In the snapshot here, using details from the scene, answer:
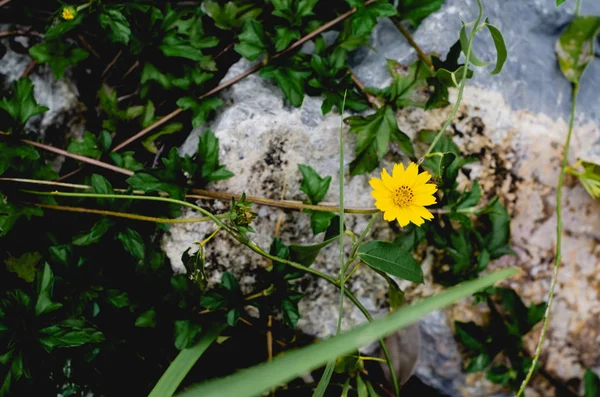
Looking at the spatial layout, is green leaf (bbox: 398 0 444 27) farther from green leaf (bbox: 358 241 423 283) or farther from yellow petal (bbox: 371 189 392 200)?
green leaf (bbox: 358 241 423 283)

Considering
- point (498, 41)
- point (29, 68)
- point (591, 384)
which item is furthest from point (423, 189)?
→ point (29, 68)

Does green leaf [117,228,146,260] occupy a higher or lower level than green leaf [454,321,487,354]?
higher

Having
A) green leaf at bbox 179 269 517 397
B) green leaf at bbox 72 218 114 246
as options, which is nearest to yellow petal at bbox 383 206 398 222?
green leaf at bbox 179 269 517 397

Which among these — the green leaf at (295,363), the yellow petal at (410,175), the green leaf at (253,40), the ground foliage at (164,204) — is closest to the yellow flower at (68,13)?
the ground foliage at (164,204)

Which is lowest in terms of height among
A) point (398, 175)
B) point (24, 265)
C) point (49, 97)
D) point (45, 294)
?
point (24, 265)

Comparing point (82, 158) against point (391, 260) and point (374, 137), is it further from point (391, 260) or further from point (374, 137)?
point (391, 260)

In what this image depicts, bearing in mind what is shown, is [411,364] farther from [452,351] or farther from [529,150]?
[529,150]

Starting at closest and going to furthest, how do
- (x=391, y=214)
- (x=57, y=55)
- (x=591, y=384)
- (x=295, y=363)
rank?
(x=295, y=363) < (x=391, y=214) < (x=57, y=55) < (x=591, y=384)
